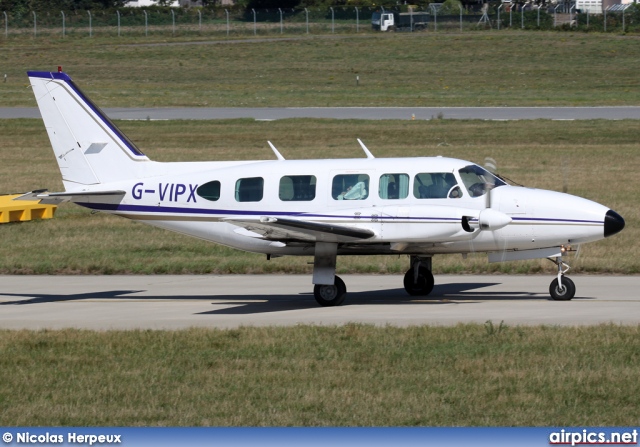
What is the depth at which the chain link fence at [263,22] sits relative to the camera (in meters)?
98.6

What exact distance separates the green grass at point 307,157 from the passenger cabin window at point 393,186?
389cm

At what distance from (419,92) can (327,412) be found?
182 feet

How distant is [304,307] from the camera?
55.7 ft

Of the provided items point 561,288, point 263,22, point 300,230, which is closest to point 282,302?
point 300,230

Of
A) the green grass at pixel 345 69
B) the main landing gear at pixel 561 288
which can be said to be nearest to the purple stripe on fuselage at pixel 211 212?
the main landing gear at pixel 561 288

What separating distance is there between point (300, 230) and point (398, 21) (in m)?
89.7

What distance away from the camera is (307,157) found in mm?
36000

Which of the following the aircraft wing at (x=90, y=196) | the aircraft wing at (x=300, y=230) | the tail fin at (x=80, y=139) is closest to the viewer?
the aircraft wing at (x=300, y=230)

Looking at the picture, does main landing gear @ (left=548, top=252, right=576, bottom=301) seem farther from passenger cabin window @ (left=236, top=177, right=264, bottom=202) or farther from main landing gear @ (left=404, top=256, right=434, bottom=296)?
passenger cabin window @ (left=236, top=177, right=264, bottom=202)

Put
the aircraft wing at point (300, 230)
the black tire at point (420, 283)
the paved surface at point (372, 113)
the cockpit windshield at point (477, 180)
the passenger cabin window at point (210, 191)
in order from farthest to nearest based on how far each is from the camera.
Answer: the paved surface at point (372, 113) < the black tire at point (420, 283) < the passenger cabin window at point (210, 191) < the cockpit windshield at point (477, 180) < the aircraft wing at point (300, 230)

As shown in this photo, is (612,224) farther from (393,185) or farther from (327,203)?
(327,203)

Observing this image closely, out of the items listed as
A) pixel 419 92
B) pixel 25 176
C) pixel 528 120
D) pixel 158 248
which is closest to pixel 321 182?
pixel 158 248

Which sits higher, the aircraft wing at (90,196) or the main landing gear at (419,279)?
the aircraft wing at (90,196)

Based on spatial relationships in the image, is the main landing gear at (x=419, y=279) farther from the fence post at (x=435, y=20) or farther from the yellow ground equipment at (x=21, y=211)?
the fence post at (x=435, y=20)
